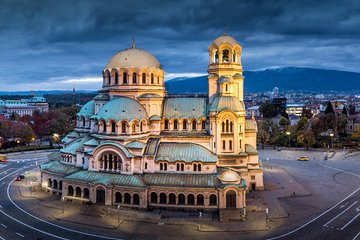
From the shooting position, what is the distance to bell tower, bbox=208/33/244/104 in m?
57.5

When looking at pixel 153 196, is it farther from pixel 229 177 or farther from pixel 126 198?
pixel 229 177

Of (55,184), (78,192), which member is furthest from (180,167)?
(55,184)

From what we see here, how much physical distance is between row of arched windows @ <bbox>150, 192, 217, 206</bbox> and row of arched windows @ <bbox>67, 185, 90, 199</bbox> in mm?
9048

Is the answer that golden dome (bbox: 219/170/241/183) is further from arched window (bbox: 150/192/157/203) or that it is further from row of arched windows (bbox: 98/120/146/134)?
row of arched windows (bbox: 98/120/146/134)

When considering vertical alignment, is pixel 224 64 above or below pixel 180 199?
above

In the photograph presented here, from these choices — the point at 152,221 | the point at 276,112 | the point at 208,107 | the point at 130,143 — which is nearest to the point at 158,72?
the point at 208,107

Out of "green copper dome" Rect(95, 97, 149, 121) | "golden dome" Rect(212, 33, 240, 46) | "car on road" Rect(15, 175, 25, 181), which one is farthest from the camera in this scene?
"car on road" Rect(15, 175, 25, 181)

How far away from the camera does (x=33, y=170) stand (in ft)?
229

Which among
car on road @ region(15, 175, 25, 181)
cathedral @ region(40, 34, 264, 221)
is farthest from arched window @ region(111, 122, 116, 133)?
car on road @ region(15, 175, 25, 181)

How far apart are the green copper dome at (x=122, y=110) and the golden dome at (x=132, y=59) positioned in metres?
6.00

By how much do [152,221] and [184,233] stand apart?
510 cm

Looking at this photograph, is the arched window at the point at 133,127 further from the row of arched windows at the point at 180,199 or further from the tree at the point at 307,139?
the tree at the point at 307,139

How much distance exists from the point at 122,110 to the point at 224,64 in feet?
58.3

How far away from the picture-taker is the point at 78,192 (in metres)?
50.2
